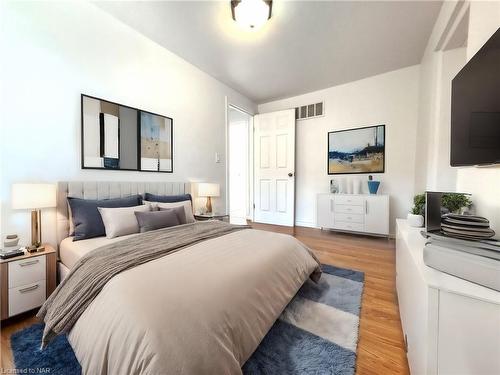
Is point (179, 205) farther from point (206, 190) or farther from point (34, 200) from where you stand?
point (34, 200)

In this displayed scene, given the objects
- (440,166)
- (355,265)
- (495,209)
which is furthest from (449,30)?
(355,265)

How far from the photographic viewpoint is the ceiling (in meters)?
2.04

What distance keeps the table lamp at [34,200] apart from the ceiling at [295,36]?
6.50 ft

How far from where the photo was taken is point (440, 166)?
212 centimetres

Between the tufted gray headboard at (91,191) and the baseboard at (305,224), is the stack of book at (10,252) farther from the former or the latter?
the baseboard at (305,224)

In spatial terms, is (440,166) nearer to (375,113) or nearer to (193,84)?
(375,113)

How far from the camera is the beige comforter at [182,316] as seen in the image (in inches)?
27.4

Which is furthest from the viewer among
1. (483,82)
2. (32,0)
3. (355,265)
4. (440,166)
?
(355,265)

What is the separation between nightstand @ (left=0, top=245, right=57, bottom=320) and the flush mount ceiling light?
8.89 feet

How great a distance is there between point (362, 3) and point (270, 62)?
4.20 feet

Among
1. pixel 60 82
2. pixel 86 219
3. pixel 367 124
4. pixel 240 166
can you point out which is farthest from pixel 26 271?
pixel 367 124

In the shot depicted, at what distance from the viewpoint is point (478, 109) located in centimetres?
112

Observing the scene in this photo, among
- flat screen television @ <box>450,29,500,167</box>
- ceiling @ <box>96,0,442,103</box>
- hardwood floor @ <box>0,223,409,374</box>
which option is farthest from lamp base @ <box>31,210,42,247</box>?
flat screen television @ <box>450,29,500,167</box>

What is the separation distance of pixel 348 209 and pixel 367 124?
1.55m
